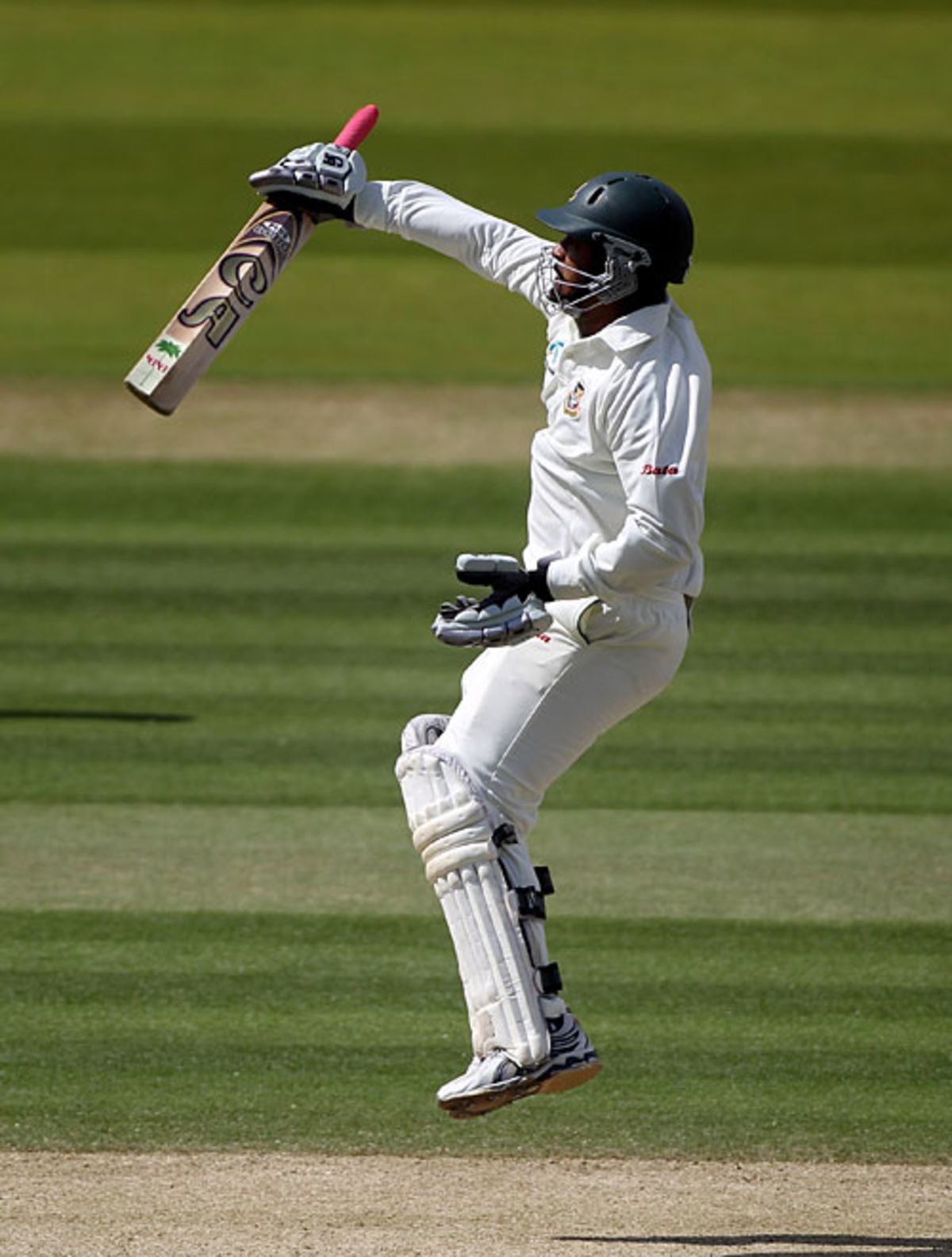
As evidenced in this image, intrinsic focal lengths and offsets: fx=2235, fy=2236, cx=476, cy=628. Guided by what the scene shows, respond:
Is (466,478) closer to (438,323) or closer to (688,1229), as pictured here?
(438,323)

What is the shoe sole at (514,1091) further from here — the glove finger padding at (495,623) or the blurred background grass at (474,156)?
the blurred background grass at (474,156)

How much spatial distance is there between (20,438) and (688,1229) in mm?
11376

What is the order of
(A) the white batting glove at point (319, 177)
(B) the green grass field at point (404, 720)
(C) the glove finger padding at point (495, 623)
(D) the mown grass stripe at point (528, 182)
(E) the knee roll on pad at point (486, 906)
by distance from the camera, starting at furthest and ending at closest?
(D) the mown grass stripe at point (528, 182), (B) the green grass field at point (404, 720), (A) the white batting glove at point (319, 177), (E) the knee roll on pad at point (486, 906), (C) the glove finger padding at point (495, 623)

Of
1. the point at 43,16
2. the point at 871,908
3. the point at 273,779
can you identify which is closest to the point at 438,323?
the point at 43,16

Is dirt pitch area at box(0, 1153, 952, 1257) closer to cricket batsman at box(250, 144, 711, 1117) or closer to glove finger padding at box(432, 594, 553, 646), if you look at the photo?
cricket batsman at box(250, 144, 711, 1117)

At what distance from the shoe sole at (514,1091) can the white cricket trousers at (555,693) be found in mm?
526

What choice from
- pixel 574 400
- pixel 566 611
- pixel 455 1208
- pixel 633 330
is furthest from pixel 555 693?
pixel 455 1208

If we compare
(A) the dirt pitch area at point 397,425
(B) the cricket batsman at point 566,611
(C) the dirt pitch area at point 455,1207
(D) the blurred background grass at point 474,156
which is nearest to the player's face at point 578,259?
(B) the cricket batsman at point 566,611

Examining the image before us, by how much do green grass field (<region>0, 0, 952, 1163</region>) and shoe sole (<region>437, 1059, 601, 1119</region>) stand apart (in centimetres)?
65

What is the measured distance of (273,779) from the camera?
876cm

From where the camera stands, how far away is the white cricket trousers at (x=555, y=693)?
4855 mm

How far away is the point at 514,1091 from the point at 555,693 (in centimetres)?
86

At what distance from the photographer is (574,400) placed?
4805 millimetres

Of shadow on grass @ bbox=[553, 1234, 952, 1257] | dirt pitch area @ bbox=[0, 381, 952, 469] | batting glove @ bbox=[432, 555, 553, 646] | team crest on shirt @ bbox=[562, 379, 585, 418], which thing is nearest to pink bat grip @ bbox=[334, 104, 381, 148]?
team crest on shirt @ bbox=[562, 379, 585, 418]
